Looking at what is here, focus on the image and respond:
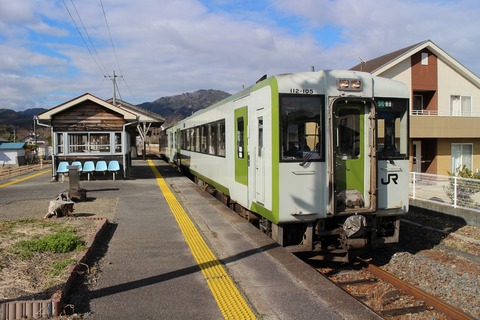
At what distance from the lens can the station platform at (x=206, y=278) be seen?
4.30 m

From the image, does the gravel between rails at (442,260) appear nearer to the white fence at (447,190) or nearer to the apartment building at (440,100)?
the white fence at (447,190)

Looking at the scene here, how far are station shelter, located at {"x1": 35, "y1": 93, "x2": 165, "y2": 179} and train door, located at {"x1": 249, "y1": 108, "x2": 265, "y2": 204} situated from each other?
10992mm

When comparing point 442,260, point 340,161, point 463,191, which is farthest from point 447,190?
point 340,161

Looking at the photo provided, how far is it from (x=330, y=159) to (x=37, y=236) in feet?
16.4

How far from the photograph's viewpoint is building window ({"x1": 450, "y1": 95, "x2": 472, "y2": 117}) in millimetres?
22938

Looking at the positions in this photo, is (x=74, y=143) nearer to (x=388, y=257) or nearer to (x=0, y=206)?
(x=0, y=206)

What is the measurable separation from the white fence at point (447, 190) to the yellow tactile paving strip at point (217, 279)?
22.1ft

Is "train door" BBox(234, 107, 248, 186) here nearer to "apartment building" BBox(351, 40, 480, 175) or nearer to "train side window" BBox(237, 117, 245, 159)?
"train side window" BBox(237, 117, 245, 159)

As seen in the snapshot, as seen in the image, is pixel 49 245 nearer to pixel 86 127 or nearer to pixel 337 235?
pixel 337 235

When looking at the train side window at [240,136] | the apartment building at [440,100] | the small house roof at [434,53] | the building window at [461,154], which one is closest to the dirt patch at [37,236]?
the train side window at [240,136]

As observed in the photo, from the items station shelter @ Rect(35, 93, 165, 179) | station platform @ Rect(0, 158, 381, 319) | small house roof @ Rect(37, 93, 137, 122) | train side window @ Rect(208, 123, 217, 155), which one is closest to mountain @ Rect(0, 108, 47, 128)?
station shelter @ Rect(35, 93, 165, 179)

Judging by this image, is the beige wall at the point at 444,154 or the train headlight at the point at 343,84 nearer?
the train headlight at the point at 343,84

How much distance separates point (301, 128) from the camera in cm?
650

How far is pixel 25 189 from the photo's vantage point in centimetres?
1496
